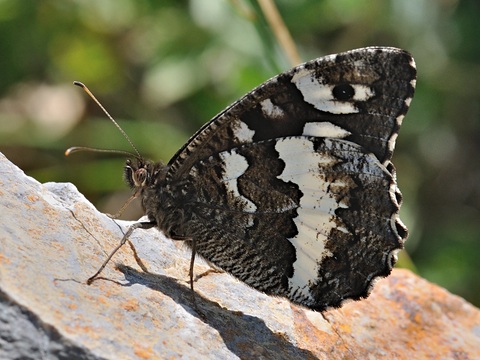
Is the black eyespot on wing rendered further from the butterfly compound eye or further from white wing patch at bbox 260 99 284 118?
the butterfly compound eye

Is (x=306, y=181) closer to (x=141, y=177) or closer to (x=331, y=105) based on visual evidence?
(x=331, y=105)

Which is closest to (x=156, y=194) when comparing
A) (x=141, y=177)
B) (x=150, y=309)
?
(x=141, y=177)

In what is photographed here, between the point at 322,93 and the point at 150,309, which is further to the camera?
the point at 322,93

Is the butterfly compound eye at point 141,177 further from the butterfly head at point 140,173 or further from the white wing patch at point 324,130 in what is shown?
the white wing patch at point 324,130

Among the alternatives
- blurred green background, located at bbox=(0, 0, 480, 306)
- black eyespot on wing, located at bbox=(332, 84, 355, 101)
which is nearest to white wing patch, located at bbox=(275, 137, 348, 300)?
black eyespot on wing, located at bbox=(332, 84, 355, 101)

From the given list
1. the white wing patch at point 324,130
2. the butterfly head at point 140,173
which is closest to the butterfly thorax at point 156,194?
the butterfly head at point 140,173

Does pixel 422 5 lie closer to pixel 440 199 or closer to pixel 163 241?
pixel 440 199
